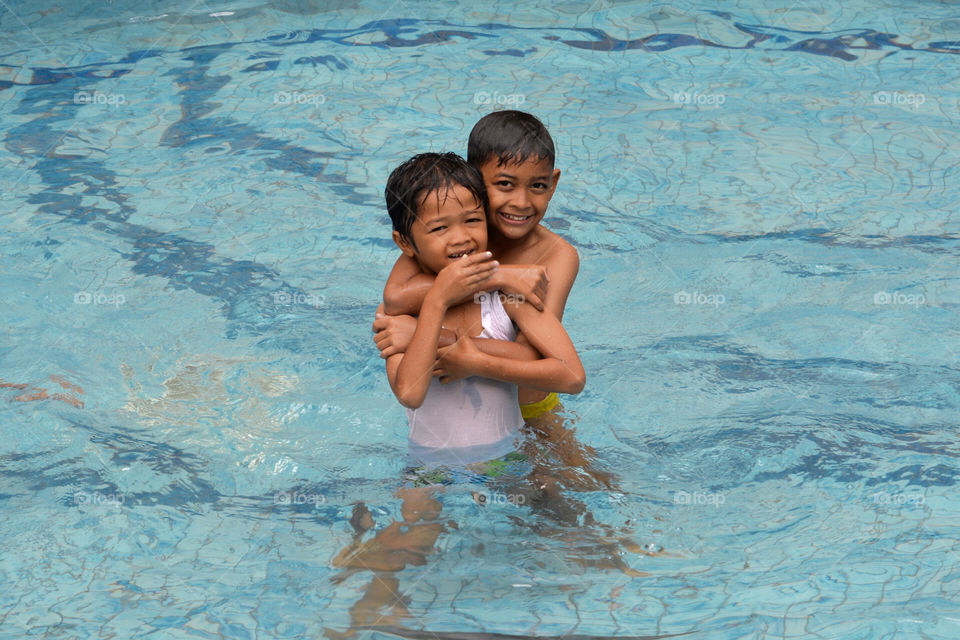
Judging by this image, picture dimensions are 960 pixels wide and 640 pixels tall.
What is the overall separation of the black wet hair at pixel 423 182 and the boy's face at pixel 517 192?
0.22ft

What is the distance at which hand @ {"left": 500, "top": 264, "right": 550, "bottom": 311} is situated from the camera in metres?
3.30

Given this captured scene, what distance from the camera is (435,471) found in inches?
138

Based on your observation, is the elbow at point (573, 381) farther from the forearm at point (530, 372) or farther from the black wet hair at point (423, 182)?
the black wet hair at point (423, 182)

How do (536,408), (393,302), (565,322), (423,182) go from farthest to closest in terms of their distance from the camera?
(565,322) → (536,408) → (393,302) → (423,182)

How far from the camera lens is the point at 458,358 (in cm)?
325

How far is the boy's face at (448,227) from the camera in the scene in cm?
317

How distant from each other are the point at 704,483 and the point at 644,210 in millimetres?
2892

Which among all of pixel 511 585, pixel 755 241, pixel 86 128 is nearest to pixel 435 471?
pixel 511 585

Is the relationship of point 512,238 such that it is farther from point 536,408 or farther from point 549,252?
point 536,408

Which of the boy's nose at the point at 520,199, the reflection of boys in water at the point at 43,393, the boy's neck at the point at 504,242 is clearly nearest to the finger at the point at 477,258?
the boy's nose at the point at 520,199

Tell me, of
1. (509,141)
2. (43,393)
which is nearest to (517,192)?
(509,141)

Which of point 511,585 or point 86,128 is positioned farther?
point 86,128

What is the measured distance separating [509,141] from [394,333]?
2.30ft

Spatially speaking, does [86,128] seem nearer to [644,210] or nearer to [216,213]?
[216,213]
